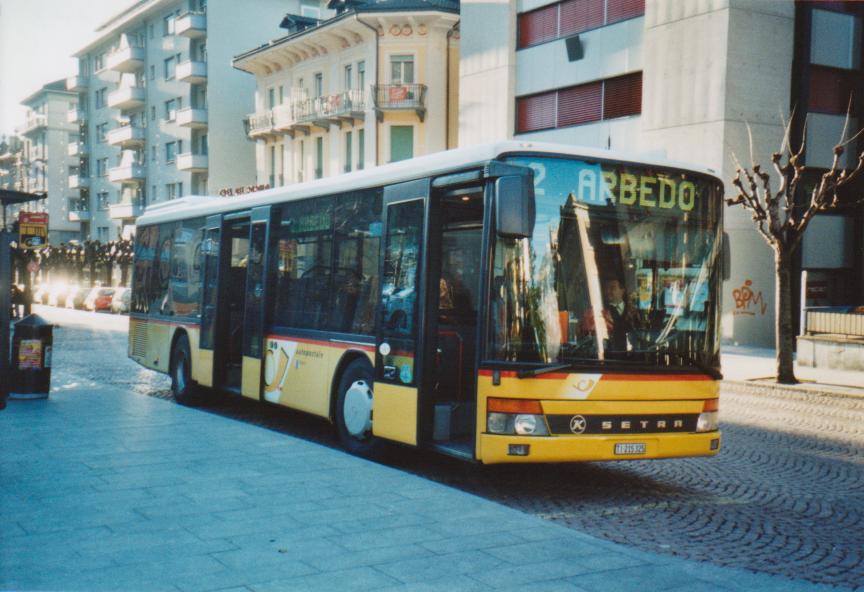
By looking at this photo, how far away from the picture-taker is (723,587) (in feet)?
17.3

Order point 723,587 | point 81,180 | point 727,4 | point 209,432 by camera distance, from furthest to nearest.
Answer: point 81,180, point 727,4, point 209,432, point 723,587

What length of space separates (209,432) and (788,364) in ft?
40.4

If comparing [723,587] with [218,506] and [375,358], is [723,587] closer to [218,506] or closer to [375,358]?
[218,506]

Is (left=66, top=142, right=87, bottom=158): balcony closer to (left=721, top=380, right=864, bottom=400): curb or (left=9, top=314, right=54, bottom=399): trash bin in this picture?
(left=9, top=314, right=54, bottom=399): trash bin

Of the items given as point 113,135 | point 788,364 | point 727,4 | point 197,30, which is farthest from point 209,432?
point 113,135

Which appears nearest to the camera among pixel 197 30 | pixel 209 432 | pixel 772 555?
pixel 772 555

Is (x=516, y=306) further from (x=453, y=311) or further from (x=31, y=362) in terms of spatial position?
(x=31, y=362)

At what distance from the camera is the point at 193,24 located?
55562 millimetres

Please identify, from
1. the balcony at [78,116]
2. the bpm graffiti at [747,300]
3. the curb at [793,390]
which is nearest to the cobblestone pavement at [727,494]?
the curb at [793,390]

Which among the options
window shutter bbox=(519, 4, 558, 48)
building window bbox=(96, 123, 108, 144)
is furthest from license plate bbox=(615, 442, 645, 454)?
building window bbox=(96, 123, 108, 144)

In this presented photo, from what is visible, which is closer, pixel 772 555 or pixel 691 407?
pixel 772 555

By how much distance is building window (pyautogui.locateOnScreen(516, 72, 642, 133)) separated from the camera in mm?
28078

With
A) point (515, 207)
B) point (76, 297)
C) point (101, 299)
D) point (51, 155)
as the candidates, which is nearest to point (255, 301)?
point (515, 207)

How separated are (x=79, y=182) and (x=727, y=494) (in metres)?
75.3
